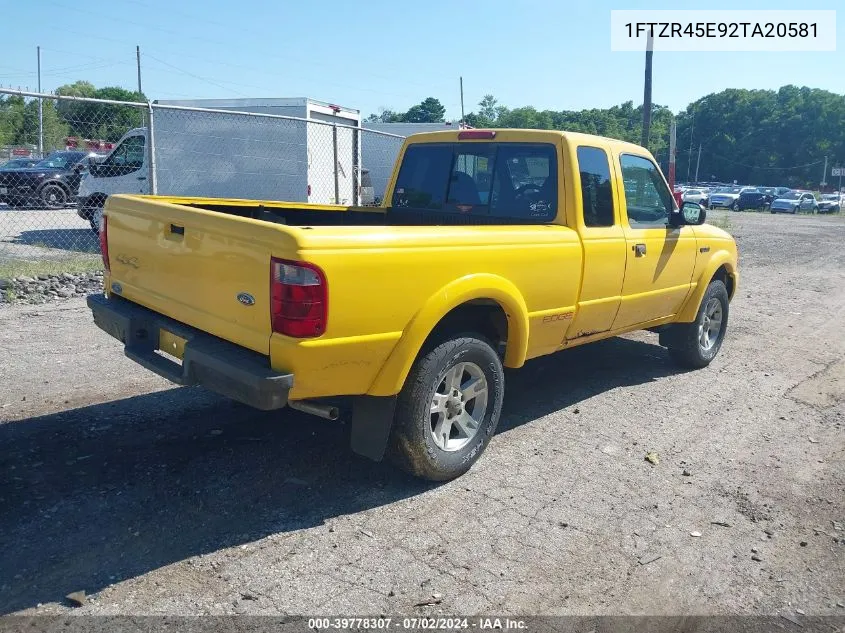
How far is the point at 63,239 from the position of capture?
13609 millimetres

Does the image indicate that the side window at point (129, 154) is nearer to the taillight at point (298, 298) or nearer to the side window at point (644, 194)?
the side window at point (644, 194)

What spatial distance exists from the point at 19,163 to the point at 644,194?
18.2m

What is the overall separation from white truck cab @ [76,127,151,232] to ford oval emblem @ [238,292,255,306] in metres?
10.8

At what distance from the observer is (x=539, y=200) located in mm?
5133

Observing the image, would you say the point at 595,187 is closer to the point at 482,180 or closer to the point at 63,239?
the point at 482,180

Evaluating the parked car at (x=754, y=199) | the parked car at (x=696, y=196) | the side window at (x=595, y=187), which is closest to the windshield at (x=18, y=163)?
the side window at (x=595, y=187)

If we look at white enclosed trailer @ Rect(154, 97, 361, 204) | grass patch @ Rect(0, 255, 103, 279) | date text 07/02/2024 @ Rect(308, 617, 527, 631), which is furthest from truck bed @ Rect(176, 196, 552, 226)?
white enclosed trailer @ Rect(154, 97, 361, 204)

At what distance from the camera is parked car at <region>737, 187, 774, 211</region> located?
158ft

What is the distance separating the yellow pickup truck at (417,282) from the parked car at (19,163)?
15.6 metres

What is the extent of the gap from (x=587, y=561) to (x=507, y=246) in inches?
70.1

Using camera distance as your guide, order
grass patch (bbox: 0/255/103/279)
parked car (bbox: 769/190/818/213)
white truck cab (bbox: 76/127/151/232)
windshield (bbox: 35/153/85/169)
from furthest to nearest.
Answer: parked car (bbox: 769/190/818/213)
windshield (bbox: 35/153/85/169)
white truck cab (bbox: 76/127/151/232)
grass patch (bbox: 0/255/103/279)

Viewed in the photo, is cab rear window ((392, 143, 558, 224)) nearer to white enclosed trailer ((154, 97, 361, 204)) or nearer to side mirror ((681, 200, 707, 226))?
side mirror ((681, 200, 707, 226))

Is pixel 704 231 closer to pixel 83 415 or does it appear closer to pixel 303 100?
pixel 83 415

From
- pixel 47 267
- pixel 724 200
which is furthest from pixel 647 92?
pixel 724 200
